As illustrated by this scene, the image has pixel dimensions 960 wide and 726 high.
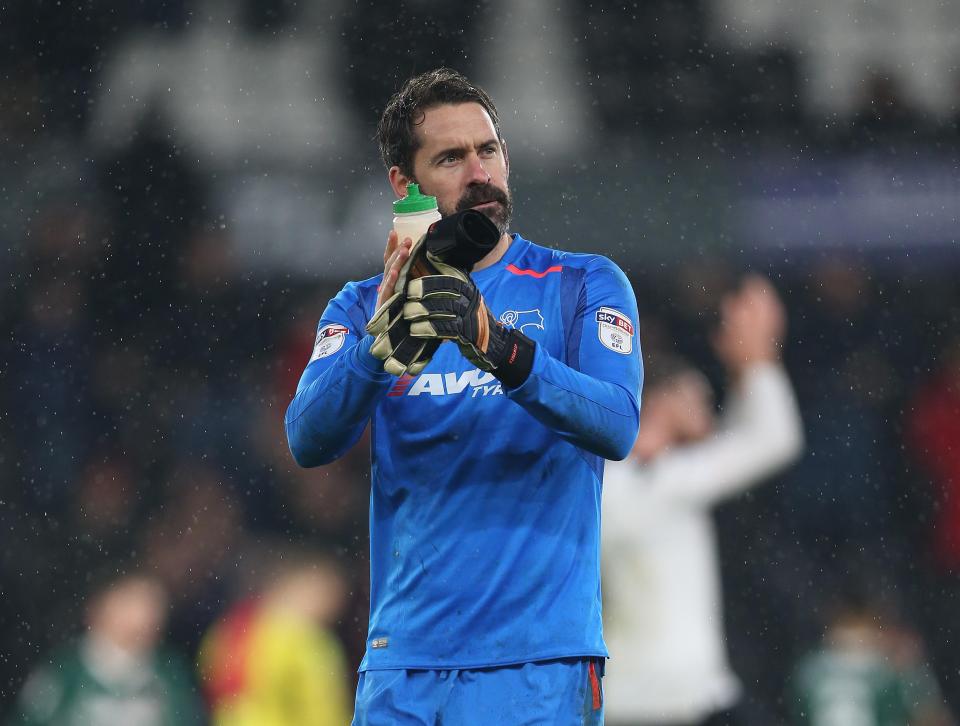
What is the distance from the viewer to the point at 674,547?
4.08 metres

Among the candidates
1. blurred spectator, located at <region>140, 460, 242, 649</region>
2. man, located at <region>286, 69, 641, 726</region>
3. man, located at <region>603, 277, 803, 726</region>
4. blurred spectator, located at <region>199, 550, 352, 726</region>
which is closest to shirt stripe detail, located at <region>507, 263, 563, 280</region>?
man, located at <region>286, 69, 641, 726</region>

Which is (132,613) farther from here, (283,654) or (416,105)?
(416,105)

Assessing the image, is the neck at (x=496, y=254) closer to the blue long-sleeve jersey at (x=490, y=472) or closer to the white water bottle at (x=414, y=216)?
the blue long-sleeve jersey at (x=490, y=472)

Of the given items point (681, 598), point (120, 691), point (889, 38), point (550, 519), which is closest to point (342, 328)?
point (550, 519)

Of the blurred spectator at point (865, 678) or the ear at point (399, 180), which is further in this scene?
the blurred spectator at point (865, 678)

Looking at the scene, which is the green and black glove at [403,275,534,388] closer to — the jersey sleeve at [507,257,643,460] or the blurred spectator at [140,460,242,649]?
the jersey sleeve at [507,257,643,460]

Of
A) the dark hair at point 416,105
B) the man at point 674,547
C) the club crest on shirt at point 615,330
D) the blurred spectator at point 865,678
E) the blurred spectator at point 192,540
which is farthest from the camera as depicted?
the blurred spectator at point 192,540

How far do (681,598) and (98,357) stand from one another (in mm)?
2855

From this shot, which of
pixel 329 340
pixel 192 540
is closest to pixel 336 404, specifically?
pixel 329 340

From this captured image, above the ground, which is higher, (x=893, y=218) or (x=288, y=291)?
(x=893, y=218)

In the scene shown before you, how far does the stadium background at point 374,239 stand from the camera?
530 centimetres

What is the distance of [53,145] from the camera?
6043 mm

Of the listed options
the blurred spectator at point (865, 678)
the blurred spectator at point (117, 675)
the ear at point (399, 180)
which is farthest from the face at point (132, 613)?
the ear at point (399, 180)

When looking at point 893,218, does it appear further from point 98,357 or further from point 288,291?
point 98,357
